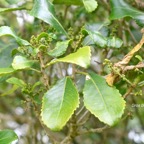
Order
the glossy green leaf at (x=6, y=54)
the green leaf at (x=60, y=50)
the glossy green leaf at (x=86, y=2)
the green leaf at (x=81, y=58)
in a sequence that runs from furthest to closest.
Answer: the glossy green leaf at (x=6, y=54) → the glossy green leaf at (x=86, y=2) → the green leaf at (x=60, y=50) → the green leaf at (x=81, y=58)

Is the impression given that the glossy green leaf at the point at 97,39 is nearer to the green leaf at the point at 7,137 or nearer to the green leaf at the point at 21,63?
the green leaf at the point at 21,63

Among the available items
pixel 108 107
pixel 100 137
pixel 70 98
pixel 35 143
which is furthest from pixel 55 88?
pixel 100 137

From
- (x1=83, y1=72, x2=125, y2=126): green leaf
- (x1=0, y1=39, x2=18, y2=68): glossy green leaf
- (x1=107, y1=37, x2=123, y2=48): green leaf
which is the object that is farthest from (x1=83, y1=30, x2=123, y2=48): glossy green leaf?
(x1=0, y1=39, x2=18, y2=68): glossy green leaf

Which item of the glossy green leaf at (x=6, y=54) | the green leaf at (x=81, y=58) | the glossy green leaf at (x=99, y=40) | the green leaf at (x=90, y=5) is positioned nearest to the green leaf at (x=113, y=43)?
the glossy green leaf at (x=99, y=40)

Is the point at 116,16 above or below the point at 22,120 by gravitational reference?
above

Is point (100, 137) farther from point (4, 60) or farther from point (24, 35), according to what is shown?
point (4, 60)

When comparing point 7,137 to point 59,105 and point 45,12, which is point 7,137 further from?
point 45,12

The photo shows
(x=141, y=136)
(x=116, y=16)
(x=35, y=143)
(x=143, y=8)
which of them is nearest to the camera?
(x=116, y=16)
